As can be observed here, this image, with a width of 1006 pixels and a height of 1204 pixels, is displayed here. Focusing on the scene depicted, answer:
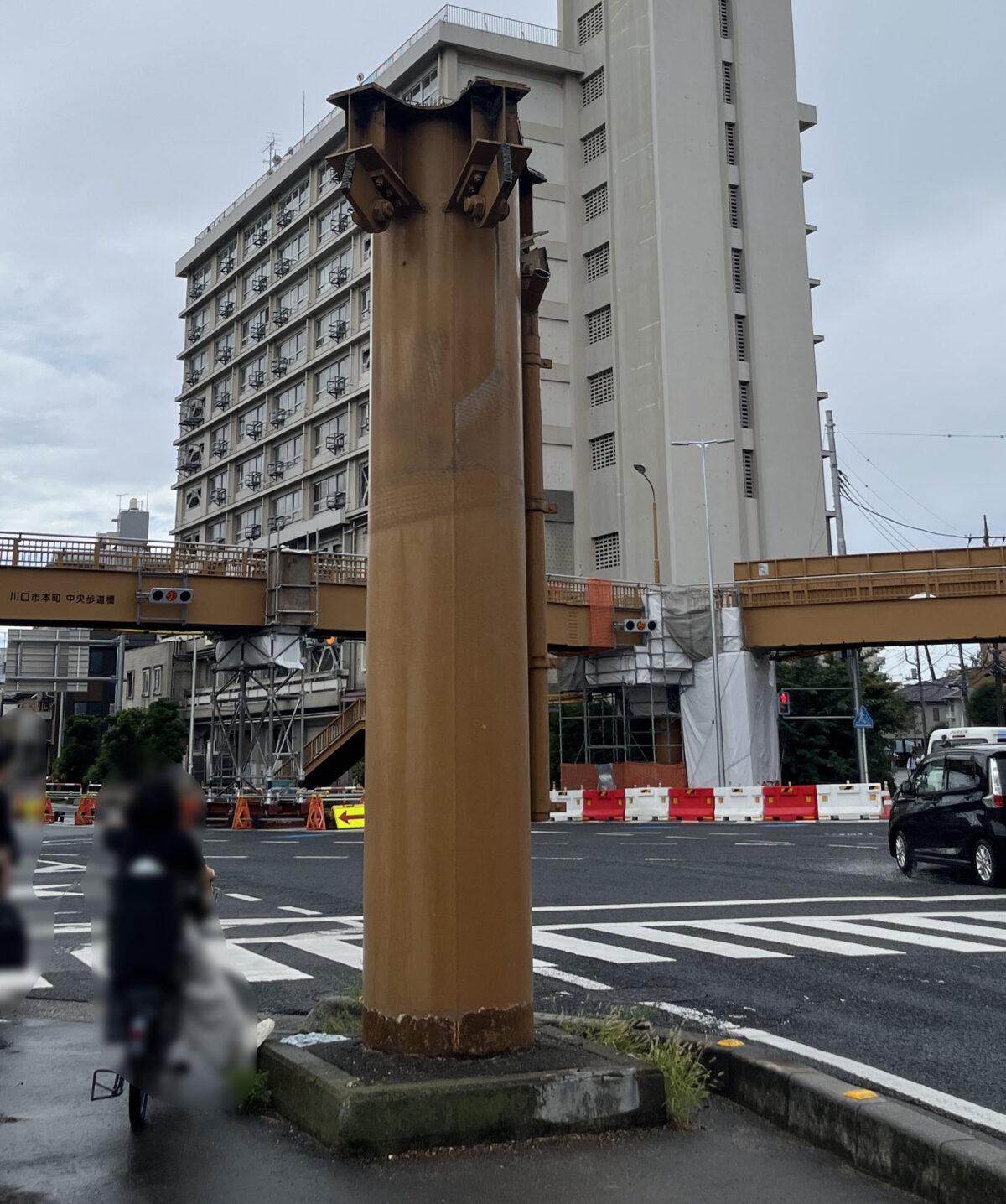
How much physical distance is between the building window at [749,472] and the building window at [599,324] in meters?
11.1

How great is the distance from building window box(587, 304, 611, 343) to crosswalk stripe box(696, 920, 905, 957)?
63080 millimetres

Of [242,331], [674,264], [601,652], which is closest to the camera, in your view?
[601,652]

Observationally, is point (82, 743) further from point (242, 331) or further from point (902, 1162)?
point (242, 331)

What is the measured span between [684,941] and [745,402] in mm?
62381

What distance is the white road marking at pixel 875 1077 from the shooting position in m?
7.01

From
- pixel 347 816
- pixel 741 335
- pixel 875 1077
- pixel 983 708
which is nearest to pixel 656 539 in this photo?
pixel 741 335

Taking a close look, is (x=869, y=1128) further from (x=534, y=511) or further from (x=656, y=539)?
(x=656, y=539)

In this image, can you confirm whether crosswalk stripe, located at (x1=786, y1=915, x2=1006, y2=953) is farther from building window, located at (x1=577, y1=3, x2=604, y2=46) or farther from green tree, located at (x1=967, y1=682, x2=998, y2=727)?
building window, located at (x1=577, y1=3, x2=604, y2=46)

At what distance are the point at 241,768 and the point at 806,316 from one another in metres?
78.6

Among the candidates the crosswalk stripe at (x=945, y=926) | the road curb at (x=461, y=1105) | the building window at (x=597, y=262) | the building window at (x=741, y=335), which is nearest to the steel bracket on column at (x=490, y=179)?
the road curb at (x=461, y=1105)

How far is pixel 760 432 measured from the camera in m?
71.9

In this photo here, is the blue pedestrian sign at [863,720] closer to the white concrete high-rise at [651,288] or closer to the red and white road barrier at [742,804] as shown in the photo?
the red and white road barrier at [742,804]

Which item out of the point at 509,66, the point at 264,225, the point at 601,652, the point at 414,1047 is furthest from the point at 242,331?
the point at 414,1047

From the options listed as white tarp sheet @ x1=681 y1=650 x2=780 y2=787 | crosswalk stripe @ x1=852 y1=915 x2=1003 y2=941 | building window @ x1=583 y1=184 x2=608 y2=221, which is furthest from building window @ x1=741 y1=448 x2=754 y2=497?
crosswalk stripe @ x1=852 y1=915 x2=1003 y2=941
